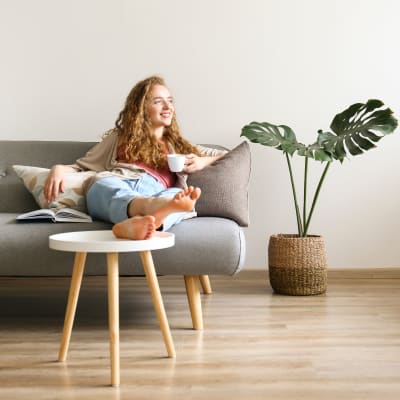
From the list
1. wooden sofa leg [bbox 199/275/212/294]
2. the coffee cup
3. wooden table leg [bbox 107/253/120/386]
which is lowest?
wooden sofa leg [bbox 199/275/212/294]

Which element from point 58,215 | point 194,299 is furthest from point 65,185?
point 194,299

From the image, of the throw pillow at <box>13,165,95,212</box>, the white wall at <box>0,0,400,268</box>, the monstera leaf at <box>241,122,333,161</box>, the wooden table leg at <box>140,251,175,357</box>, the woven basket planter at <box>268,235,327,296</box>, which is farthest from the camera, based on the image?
the white wall at <box>0,0,400,268</box>

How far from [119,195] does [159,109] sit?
0.63 m

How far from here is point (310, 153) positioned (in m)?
3.38

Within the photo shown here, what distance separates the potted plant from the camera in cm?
343

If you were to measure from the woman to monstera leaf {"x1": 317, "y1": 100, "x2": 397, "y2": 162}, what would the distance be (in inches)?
21.4

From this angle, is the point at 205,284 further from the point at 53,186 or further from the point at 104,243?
the point at 104,243

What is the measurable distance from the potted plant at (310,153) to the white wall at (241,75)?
0.33 metres

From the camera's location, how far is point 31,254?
2725 mm

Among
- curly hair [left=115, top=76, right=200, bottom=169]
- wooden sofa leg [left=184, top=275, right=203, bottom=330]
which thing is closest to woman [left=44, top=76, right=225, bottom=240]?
curly hair [left=115, top=76, right=200, bottom=169]

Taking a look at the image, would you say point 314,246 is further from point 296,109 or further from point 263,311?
point 296,109

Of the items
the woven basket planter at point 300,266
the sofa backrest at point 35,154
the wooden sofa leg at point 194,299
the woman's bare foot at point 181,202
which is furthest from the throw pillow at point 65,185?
the woven basket planter at point 300,266

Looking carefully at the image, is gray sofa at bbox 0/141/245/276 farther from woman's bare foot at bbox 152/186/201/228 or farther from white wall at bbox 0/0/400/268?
white wall at bbox 0/0/400/268

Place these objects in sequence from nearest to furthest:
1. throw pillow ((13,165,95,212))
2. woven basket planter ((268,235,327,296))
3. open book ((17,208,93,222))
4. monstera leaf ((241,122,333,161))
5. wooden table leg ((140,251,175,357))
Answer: wooden table leg ((140,251,175,357)) → open book ((17,208,93,222)) → throw pillow ((13,165,95,212)) → monstera leaf ((241,122,333,161)) → woven basket planter ((268,235,327,296))
